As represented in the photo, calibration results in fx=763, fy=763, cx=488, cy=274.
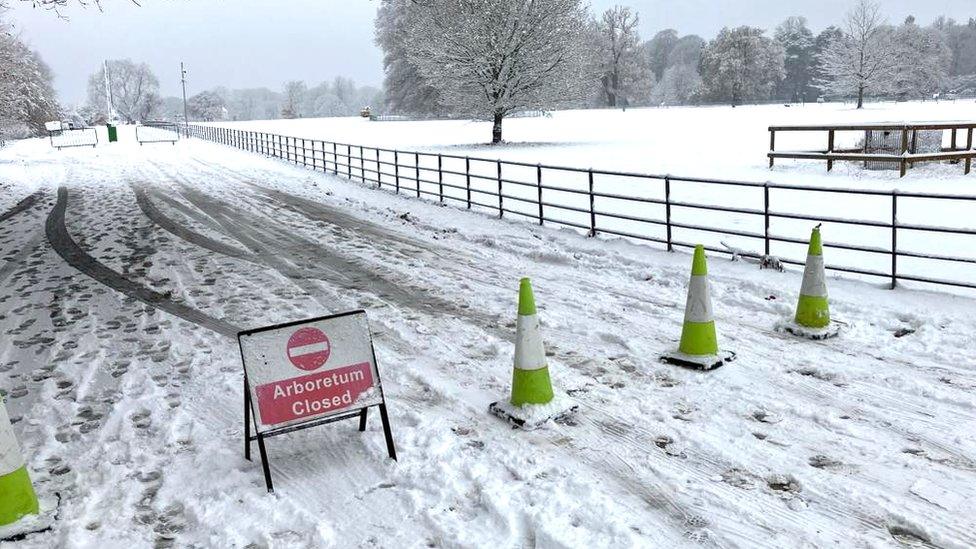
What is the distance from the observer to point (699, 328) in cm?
606

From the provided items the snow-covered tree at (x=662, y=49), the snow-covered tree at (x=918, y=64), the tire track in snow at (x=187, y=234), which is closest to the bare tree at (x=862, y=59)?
the snow-covered tree at (x=918, y=64)

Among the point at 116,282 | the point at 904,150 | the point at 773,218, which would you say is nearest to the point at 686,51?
the point at 904,150

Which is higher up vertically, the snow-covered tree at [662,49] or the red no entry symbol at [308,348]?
the snow-covered tree at [662,49]

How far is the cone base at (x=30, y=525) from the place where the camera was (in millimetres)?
3846

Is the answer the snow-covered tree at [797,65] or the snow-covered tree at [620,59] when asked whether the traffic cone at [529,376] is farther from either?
the snow-covered tree at [797,65]

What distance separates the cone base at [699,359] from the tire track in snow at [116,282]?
13.0 ft

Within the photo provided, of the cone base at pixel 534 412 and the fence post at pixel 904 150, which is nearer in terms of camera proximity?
the cone base at pixel 534 412

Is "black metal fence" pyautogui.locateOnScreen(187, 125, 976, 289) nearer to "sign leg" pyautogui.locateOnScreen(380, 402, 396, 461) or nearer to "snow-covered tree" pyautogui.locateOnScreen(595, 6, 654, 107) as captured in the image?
"sign leg" pyautogui.locateOnScreen(380, 402, 396, 461)

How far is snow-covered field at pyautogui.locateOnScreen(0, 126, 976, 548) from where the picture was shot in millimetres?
3820

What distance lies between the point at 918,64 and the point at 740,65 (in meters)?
20.7

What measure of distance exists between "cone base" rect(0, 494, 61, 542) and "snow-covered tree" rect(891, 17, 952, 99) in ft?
312

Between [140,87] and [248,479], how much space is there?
550 ft

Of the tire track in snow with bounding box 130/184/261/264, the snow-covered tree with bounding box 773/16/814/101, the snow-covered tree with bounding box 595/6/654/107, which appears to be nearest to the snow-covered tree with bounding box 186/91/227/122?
the snow-covered tree with bounding box 595/6/654/107

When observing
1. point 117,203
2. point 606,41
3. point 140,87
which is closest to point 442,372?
point 117,203
